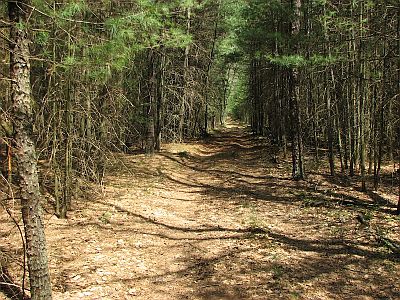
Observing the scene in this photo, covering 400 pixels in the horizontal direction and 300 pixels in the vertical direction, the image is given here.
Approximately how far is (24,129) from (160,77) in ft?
48.4

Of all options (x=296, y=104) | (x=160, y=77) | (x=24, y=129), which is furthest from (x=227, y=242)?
(x=160, y=77)

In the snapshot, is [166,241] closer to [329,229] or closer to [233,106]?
[329,229]

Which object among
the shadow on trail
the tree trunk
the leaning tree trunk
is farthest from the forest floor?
the leaning tree trunk

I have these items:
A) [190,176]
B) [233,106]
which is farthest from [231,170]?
[233,106]

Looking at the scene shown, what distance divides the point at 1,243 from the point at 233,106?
206 ft

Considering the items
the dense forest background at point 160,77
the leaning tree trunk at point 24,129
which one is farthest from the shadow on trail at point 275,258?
the leaning tree trunk at point 24,129

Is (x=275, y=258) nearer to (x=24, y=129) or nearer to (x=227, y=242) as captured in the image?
(x=227, y=242)

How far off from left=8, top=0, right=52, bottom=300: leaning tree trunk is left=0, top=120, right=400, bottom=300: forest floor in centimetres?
147

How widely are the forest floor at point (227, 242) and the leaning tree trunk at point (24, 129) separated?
1471 millimetres

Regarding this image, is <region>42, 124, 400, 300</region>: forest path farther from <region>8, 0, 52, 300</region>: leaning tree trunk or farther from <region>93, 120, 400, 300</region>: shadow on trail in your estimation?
<region>8, 0, 52, 300</region>: leaning tree trunk

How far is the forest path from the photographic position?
5.82 m

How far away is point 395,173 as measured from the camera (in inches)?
512

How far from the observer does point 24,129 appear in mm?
4180

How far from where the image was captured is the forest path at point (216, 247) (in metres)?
5.82
